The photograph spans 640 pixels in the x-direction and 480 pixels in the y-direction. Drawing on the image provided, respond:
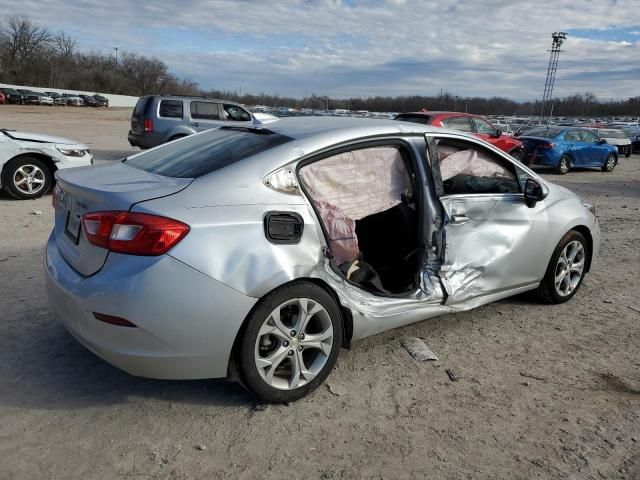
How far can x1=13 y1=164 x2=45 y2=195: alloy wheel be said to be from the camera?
8.39 meters

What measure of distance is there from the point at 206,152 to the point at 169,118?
11590 millimetres

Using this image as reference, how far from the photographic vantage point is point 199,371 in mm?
2811

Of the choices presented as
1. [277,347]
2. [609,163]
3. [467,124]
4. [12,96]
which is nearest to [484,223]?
[277,347]

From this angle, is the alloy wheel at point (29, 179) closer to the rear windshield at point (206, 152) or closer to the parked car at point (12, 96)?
the rear windshield at point (206, 152)

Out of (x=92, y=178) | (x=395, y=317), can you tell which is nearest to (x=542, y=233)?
(x=395, y=317)

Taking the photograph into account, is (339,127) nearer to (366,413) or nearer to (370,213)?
(370,213)

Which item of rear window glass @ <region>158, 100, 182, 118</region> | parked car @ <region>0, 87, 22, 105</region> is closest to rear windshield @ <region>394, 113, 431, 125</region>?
rear window glass @ <region>158, 100, 182, 118</region>

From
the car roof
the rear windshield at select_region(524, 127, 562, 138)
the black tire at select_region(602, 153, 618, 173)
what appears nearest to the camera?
the car roof

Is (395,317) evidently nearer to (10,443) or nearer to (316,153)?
(316,153)

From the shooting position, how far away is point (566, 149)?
16672 mm

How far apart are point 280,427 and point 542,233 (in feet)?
9.16

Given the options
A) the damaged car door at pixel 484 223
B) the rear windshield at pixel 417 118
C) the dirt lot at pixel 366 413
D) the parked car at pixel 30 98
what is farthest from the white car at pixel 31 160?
the parked car at pixel 30 98

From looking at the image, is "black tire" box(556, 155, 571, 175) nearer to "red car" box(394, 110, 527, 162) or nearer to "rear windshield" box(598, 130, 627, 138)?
"red car" box(394, 110, 527, 162)

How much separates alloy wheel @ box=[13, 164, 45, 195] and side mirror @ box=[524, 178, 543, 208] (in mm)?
7557
